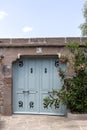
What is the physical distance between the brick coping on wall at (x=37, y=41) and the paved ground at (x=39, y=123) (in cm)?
243

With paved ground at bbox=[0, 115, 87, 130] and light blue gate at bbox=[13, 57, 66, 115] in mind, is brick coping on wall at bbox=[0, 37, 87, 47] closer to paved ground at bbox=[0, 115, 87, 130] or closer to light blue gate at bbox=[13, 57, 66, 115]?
light blue gate at bbox=[13, 57, 66, 115]

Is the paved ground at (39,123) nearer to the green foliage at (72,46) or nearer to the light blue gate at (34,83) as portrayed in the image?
the light blue gate at (34,83)

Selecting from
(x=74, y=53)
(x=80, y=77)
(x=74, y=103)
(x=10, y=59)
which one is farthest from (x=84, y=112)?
(x=10, y=59)

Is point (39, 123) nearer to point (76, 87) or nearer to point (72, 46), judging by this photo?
point (76, 87)

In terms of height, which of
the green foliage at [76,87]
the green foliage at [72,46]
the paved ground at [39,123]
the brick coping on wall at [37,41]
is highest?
the brick coping on wall at [37,41]

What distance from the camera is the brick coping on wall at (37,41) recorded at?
10398mm

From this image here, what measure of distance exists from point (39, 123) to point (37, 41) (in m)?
2.89

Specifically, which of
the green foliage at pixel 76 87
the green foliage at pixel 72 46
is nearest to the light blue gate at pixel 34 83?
the green foliage at pixel 76 87

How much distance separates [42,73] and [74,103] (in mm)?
1570

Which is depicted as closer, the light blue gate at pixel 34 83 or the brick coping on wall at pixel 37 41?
the brick coping on wall at pixel 37 41

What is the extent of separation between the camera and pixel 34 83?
35.3 ft

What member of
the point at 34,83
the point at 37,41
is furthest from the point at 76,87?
the point at 37,41

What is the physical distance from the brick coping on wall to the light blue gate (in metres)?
0.56

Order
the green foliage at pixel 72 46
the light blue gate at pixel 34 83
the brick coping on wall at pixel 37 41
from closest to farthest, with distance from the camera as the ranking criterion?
the green foliage at pixel 72 46 < the brick coping on wall at pixel 37 41 < the light blue gate at pixel 34 83
